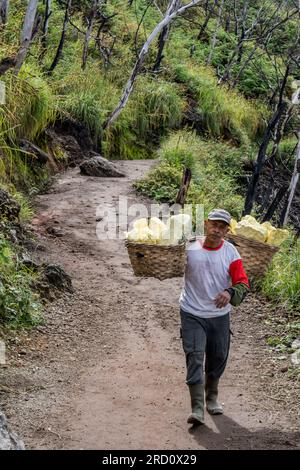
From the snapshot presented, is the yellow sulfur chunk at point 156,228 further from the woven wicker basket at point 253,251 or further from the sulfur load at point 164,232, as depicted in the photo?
the woven wicker basket at point 253,251

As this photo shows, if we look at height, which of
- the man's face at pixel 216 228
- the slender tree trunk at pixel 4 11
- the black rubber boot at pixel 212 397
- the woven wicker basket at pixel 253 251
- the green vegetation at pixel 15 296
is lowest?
the green vegetation at pixel 15 296

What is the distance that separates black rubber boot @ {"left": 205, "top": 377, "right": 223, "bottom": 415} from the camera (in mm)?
5699

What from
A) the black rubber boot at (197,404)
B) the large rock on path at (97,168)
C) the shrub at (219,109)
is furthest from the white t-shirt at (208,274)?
the shrub at (219,109)

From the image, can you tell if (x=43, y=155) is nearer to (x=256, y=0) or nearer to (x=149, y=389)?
(x=149, y=389)

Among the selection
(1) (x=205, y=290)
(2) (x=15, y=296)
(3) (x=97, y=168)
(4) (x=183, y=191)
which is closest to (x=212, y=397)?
(1) (x=205, y=290)

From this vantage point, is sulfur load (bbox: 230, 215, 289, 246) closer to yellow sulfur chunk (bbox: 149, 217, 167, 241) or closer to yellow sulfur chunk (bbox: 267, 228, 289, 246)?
yellow sulfur chunk (bbox: 267, 228, 289, 246)

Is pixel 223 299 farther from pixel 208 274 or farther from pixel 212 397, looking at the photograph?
pixel 212 397

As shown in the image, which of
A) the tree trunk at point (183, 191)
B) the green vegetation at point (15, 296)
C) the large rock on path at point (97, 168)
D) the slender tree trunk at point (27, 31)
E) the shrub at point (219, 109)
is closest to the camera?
the green vegetation at point (15, 296)

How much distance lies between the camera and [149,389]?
628cm

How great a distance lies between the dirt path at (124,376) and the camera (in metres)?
5.23

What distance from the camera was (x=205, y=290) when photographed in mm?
5383

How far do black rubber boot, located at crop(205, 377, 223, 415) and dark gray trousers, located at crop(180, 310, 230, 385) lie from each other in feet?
0.23

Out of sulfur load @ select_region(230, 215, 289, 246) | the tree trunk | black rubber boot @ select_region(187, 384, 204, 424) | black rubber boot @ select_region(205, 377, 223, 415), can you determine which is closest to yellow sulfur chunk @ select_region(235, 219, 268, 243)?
sulfur load @ select_region(230, 215, 289, 246)

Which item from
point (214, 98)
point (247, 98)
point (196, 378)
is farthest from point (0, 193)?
point (247, 98)
